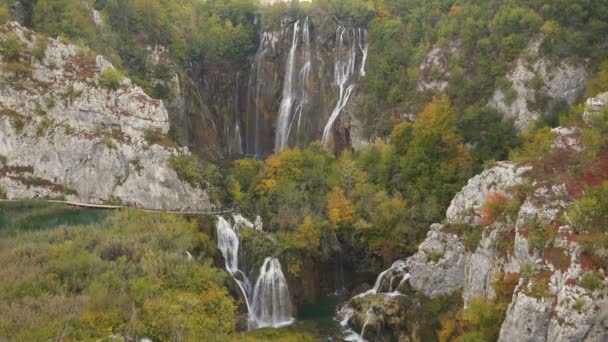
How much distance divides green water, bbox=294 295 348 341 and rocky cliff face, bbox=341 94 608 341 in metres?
1.29

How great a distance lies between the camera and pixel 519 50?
4081cm

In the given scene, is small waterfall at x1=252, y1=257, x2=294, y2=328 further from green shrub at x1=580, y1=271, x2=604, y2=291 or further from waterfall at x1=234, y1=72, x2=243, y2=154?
waterfall at x1=234, y1=72, x2=243, y2=154

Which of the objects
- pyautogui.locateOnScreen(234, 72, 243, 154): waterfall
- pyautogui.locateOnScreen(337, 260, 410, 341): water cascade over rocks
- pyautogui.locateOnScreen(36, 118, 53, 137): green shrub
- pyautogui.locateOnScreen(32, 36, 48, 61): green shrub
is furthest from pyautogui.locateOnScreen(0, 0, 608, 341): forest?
pyautogui.locateOnScreen(36, 118, 53, 137): green shrub

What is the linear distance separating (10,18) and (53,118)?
10359 millimetres

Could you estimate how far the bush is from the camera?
40.0 meters

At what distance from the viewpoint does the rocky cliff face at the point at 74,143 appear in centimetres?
3794

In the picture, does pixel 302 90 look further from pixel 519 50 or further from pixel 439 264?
pixel 439 264

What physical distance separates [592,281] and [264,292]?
61.2 ft

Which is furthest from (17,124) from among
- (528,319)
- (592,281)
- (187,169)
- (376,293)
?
(592,281)

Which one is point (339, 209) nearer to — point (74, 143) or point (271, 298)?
point (271, 298)

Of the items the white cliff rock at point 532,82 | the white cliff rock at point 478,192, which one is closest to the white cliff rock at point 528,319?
the white cliff rock at point 478,192

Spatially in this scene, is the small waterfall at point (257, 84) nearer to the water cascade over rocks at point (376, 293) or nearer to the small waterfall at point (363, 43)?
the small waterfall at point (363, 43)

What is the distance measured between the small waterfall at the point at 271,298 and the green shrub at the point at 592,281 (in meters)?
17.0

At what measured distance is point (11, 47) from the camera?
1503 inches
